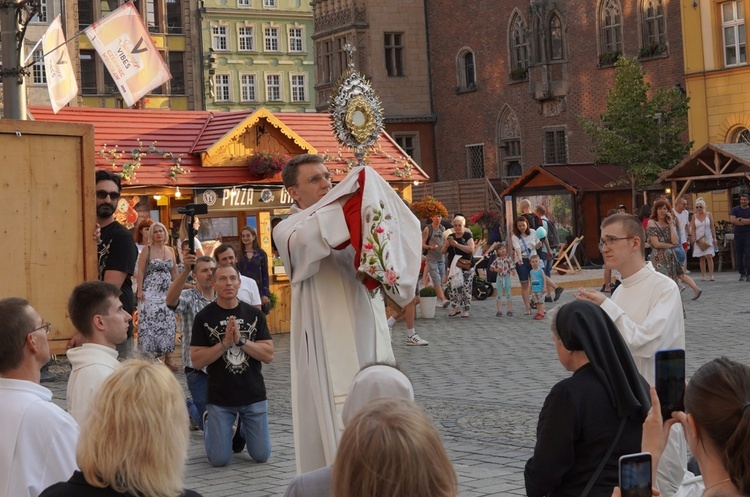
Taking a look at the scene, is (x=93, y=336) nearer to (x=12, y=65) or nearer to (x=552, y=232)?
(x=12, y=65)

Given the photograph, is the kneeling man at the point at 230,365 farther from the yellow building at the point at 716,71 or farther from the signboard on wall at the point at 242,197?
the yellow building at the point at 716,71

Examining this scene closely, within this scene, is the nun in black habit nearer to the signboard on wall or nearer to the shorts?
the signboard on wall

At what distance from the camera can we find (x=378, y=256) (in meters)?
6.26

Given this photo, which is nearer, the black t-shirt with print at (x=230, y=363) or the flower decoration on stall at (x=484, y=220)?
the black t-shirt with print at (x=230, y=363)

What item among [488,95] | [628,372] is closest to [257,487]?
[628,372]

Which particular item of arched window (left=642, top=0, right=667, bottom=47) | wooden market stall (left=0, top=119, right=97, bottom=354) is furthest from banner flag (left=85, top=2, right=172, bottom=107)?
arched window (left=642, top=0, right=667, bottom=47)

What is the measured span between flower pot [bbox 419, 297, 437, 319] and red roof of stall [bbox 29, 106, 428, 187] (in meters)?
2.24

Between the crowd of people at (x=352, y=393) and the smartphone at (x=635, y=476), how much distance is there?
336mm

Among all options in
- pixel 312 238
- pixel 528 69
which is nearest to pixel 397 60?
pixel 528 69

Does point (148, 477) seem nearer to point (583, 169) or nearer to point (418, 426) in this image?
point (418, 426)

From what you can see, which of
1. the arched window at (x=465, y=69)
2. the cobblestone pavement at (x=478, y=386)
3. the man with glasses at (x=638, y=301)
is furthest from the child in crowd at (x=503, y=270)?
the arched window at (x=465, y=69)

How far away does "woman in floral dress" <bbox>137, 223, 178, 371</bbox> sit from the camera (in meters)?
14.5

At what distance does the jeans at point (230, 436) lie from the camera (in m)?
9.84

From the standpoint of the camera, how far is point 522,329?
20.3 m
